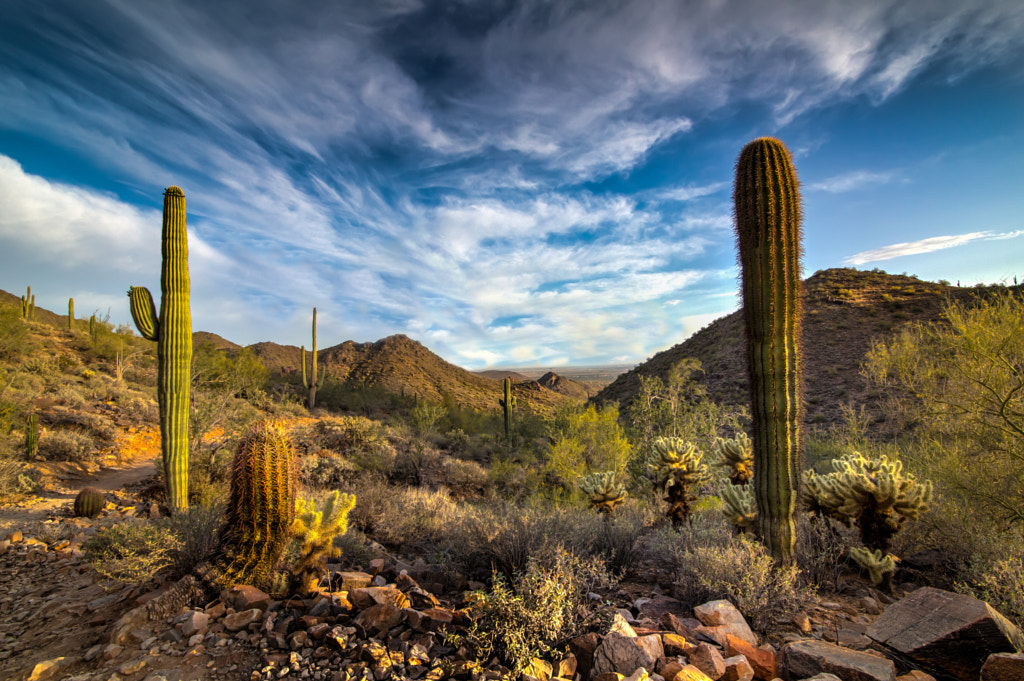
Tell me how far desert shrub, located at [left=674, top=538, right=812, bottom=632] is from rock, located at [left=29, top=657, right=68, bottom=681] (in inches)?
204

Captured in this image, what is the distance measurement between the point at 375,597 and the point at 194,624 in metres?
1.40

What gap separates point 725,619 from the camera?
4.04 meters

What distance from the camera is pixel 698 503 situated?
8.38 m

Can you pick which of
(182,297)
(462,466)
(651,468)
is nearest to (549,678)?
(651,468)

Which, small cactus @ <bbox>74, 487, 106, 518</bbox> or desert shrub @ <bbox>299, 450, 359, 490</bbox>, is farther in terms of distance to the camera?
desert shrub @ <bbox>299, 450, 359, 490</bbox>

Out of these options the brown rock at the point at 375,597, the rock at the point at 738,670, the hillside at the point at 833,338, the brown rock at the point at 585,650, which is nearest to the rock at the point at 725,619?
the rock at the point at 738,670

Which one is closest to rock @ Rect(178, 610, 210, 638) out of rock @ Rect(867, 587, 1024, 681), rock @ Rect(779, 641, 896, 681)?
rock @ Rect(779, 641, 896, 681)

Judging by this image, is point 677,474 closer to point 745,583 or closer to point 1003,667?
point 745,583

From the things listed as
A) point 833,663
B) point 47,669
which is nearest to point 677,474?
point 833,663

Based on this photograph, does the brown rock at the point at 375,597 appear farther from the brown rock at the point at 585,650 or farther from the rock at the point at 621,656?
the rock at the point at 621,656

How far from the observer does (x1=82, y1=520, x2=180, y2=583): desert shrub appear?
14.6ft

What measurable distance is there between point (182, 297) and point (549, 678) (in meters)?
8.46

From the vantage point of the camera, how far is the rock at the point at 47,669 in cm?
339

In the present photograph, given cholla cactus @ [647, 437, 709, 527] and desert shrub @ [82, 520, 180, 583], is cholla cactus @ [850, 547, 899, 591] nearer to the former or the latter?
cholla cactus @ [647, 437, 709, 527]
